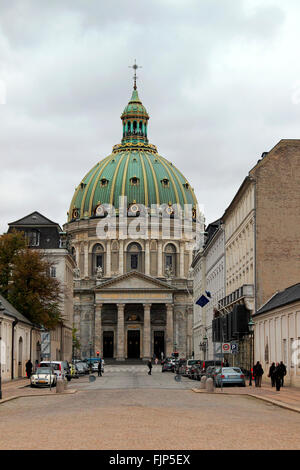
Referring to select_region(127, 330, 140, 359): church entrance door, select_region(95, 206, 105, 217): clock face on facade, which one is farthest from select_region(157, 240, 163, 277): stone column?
select_region(127, 330, 140, 359): church entrance door

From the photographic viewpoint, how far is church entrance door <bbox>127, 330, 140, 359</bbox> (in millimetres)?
146750

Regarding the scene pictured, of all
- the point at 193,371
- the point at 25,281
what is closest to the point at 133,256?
the point at 25,281

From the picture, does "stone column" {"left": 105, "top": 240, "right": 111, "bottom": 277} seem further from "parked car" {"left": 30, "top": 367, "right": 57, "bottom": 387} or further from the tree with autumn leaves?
"parked car" {"left": 30, "top": 367, "right": 57, "bottom": 387}

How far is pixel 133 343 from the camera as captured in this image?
482 feet

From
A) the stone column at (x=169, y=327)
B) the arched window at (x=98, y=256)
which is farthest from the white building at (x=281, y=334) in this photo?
the arched window at (x=98, y=256)

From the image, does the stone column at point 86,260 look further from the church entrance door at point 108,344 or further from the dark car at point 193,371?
the dark car at point 193,371

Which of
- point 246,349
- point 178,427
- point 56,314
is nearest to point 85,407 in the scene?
point 178,427

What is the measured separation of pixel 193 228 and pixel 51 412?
137194 mm

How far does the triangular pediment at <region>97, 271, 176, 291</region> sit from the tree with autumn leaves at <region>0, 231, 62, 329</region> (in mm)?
70417

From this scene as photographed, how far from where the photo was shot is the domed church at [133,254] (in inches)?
5615

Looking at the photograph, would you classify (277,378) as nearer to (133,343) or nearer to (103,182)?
(133,343)

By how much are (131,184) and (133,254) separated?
43.4 feet

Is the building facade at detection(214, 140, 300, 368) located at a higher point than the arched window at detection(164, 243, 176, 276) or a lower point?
lower
